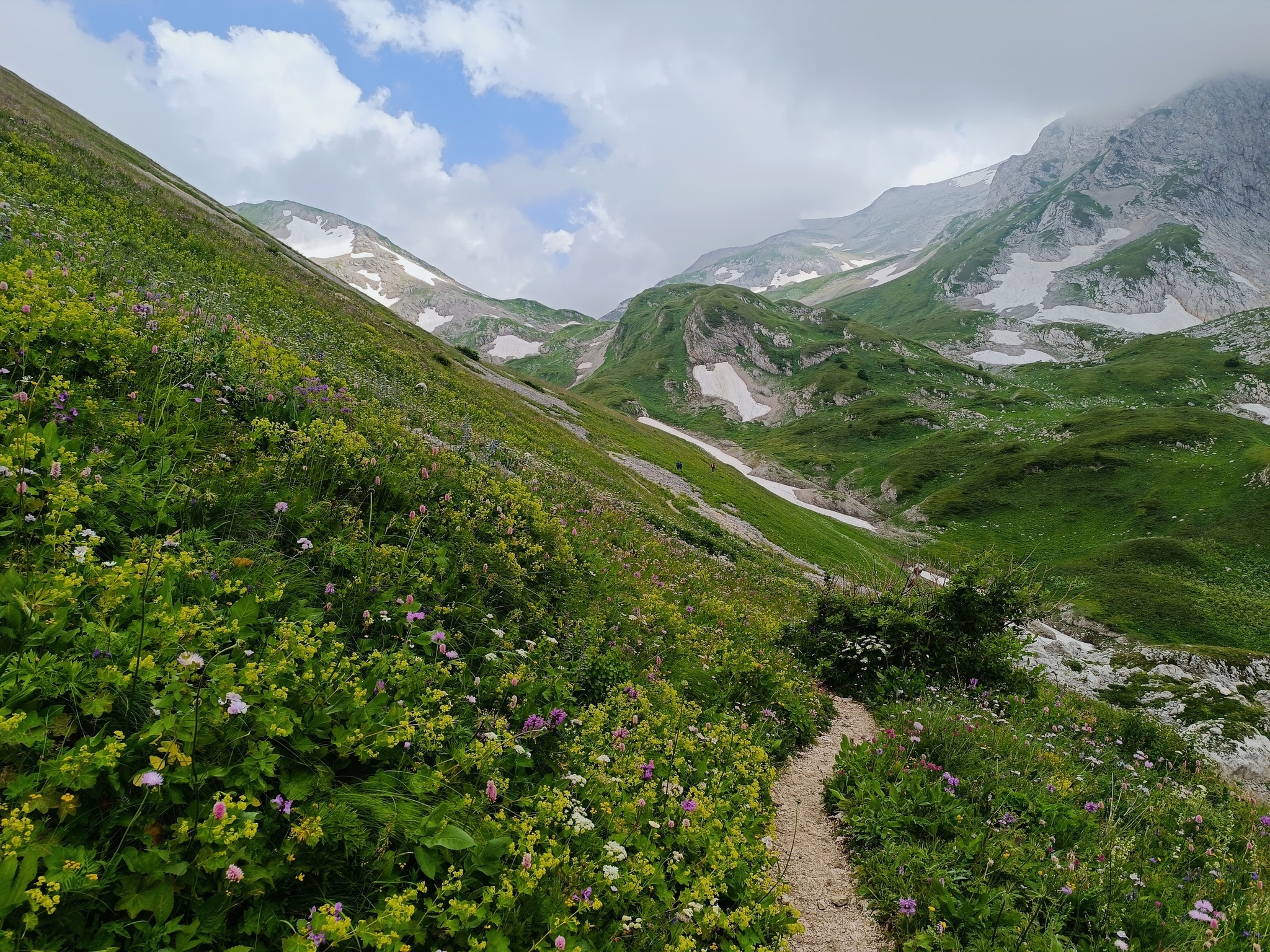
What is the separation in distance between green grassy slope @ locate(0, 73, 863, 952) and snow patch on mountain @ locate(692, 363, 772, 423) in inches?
6241

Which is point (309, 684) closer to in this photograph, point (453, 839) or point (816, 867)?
point (453, 839)

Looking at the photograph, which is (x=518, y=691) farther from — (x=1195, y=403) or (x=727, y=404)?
(x=1195, y=403)

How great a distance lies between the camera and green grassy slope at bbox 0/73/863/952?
2934mm

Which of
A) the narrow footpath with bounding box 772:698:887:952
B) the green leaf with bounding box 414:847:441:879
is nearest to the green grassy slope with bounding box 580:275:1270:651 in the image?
the narrow footpath with bounding box 772:698:887:952

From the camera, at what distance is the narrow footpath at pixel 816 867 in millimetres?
5527

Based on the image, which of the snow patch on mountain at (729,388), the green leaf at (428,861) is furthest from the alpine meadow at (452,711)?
the snow patch on mountain at (729,388)

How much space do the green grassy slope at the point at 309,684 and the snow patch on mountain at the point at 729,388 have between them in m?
159

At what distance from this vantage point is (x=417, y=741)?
427cm

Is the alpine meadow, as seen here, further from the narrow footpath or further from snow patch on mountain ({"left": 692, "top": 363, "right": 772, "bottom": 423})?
snow patch on mountain ({"left": 692, "top": 363, "right": 772, "bottom": 423})

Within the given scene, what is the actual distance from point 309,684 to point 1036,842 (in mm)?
7784

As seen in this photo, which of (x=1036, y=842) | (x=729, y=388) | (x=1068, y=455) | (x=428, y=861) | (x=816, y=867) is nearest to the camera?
(x=428, y=861)

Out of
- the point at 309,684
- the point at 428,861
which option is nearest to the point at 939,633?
the point at 428,861

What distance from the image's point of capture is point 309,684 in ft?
13.0

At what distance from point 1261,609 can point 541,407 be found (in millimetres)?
73106
